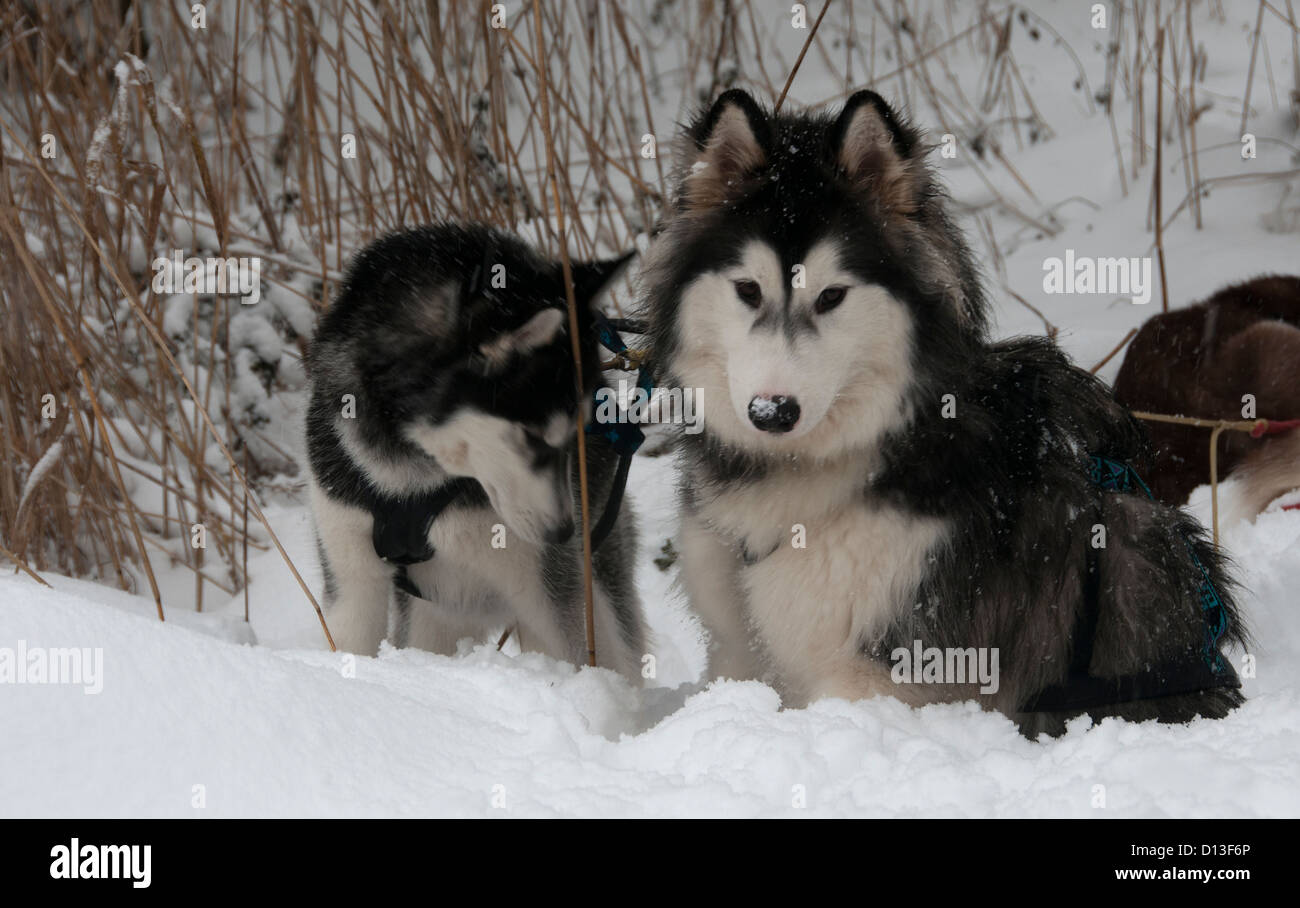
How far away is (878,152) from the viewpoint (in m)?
2.23

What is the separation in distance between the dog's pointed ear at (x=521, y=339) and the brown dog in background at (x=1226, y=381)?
224 cm

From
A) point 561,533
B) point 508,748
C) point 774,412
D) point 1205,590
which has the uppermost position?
point 774,412

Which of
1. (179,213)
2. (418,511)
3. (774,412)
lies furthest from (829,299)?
(179,213)

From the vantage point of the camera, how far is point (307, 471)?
2.94 meters

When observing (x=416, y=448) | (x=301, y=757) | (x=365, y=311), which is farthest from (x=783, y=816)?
(x=365, y=311)

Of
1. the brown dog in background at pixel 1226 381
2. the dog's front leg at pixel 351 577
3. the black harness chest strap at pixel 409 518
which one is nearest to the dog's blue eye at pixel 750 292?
the black harness chest strap at pixel 409 518

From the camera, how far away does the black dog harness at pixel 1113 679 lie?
7.45 feet

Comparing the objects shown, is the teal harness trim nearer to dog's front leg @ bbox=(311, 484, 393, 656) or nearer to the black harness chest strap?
the black harness chest strap

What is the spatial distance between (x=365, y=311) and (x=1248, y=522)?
291 cm

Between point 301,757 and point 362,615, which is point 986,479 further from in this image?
point 362,615

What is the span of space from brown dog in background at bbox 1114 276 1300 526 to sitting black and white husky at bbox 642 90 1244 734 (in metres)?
1.71

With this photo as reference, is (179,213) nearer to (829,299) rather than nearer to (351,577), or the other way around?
(351,577)

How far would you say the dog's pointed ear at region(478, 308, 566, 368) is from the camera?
8.44 ft

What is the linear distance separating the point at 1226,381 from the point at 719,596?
2407 millimetres
